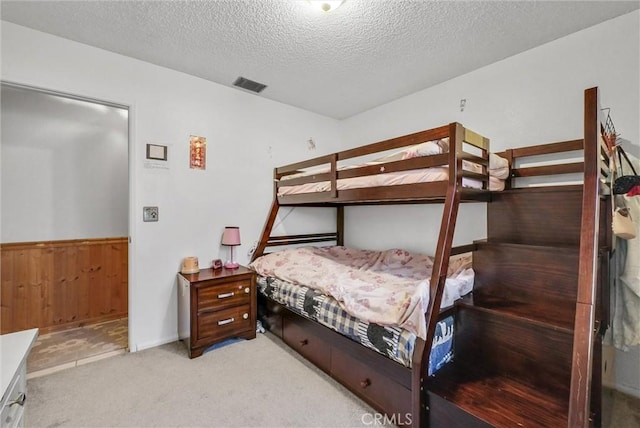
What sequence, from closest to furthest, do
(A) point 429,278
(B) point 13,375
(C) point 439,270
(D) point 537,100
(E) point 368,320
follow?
(B) point 13,375 < (C) point 439,270 < (E) point 368,320 < (A) point 429,278 < (D) point 537,100

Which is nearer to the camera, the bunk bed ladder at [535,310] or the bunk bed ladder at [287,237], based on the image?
the bunk bed ladder at [535,310]

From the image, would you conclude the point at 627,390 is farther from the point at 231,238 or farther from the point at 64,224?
the point at 64,224

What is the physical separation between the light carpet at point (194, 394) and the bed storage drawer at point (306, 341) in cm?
7

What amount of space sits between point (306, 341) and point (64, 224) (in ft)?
9.38

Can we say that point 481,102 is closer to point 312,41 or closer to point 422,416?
point 312,41

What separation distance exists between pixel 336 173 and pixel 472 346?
5.10 feet

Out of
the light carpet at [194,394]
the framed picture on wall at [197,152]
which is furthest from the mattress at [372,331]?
the framed picture on wall at [197,152]

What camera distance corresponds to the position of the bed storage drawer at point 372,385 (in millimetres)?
1579

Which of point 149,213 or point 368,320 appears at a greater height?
point 149,213

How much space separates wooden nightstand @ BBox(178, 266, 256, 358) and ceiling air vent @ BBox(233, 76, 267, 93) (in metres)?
1.91

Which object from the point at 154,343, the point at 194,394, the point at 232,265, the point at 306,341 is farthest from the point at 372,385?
the point at 154,343

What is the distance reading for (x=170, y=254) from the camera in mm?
2678

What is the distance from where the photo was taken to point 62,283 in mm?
2955

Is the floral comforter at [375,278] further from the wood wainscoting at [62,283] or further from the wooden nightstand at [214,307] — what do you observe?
the wood wainscoting at [62,283]
